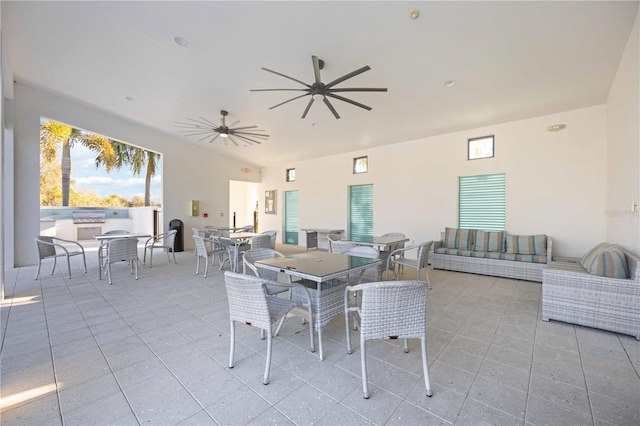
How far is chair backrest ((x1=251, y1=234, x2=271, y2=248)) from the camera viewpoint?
16.1ft

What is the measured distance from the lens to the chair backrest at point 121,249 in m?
4.64

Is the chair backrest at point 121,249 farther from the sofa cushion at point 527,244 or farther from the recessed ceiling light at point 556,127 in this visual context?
the recessed ceiling light at point 556,127

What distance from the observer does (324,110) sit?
5.49 metres

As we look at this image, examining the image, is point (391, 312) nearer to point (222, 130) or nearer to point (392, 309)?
point (392, 309)

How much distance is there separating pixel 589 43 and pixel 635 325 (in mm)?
3150

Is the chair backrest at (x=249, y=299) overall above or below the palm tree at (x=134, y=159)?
below

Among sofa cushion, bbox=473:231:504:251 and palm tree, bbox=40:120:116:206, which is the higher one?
palm tree, bbox=40:120:116:206

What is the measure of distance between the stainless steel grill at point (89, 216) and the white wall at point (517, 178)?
9.74 m

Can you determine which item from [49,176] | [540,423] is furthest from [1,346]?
[49,176]

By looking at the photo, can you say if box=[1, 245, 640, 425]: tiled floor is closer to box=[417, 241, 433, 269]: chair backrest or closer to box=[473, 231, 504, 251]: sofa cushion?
box=[417, 241, 433, 269]: chair backrest

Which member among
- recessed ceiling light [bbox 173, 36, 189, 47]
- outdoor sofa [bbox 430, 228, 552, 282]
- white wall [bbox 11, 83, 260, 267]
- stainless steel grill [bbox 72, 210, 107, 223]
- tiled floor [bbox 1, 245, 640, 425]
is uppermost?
recessed ceiling light [bbox 173, 36, 189, 47]

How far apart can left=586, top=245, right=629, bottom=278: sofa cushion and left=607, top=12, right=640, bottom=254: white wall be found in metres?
0.34

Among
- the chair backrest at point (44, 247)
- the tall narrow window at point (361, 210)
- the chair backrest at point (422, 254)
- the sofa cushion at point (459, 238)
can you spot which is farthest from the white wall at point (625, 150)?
the chair backrest at point (44, 247)

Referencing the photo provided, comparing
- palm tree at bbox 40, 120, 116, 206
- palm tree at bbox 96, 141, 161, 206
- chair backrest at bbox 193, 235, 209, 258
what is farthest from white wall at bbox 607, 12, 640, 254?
palm tree at bbox 96, 141, 161, 206
